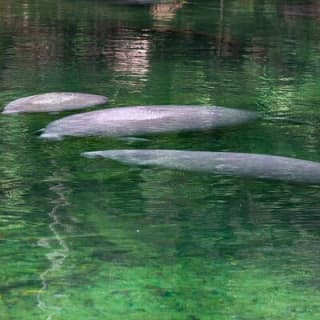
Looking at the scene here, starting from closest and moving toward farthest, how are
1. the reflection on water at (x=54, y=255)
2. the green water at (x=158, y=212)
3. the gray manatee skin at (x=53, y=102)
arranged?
the reflection on water at (x=54, y=255)
the green water at (x=158, y=212)
the gray manatee skin at (x=53, y=102)

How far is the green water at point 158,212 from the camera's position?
340 cm

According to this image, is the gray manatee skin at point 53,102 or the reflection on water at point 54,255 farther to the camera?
the gray manatee skin at point 53,102

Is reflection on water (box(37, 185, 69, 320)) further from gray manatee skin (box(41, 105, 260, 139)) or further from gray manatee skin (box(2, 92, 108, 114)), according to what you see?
gray manatee skin (box(2, 92, 108, 114))

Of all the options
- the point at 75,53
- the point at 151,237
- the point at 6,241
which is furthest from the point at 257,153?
the point at 75,53

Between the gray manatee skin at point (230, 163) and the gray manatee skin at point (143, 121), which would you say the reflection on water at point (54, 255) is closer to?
the gray manatee skin at point (230, 163)

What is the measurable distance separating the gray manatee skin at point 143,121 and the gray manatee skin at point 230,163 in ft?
2.06

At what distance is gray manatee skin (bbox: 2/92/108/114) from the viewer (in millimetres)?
6695

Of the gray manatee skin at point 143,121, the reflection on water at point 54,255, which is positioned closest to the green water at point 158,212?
the reflection on water at point 54,255

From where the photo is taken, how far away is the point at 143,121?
243 inches

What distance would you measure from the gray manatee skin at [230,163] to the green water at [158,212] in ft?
0.25

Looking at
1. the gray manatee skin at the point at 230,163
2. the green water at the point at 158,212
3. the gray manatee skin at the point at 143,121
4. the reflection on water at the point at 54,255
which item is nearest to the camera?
the reflection on water at the point at 54,255

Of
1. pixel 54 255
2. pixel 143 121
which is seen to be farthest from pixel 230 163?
pixel 54 255

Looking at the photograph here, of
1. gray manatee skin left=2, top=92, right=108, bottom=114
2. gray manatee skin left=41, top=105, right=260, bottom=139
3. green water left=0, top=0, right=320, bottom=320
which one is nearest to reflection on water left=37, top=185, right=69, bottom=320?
green water left=0, top=0, right=320, bottom=320

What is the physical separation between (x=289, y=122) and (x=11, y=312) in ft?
12.1
